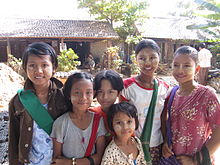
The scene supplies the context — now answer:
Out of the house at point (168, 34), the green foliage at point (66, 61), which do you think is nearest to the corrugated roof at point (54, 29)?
the green foliage at point (66, 61)

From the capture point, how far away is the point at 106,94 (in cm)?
158

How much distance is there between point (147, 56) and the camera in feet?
5.35

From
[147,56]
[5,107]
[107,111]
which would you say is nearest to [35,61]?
[107,111]

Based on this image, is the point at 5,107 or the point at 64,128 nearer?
the point at 64,128

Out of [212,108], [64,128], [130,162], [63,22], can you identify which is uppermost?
[63,22]

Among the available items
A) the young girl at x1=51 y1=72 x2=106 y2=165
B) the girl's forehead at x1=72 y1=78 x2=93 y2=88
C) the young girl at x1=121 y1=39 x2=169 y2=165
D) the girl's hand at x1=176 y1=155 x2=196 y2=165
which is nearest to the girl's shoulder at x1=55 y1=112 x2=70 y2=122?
the young girl at x1=51 y1=72 x2=106 y2=165

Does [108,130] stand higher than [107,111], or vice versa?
[107,111]

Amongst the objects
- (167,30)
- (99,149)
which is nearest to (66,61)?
(99,149)

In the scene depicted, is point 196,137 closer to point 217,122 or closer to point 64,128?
point 217,122

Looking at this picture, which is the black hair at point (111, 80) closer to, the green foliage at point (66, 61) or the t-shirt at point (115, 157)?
the t-shirt at point (115, 157)

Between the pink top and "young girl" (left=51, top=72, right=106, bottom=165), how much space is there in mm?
578

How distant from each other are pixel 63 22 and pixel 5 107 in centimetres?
942

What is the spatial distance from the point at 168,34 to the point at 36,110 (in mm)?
14259

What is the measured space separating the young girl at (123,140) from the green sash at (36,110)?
47 centimetres
